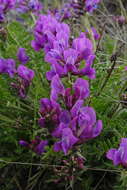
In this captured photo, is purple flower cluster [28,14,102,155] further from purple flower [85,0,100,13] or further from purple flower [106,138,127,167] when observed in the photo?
purple flower [85,0,100,13]

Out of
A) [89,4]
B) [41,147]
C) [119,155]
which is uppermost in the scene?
[89,4]

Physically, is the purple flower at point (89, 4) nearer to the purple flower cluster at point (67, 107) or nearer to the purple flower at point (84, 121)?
the purple flower cluster at point (67, 107)

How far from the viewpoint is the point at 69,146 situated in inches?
41.4

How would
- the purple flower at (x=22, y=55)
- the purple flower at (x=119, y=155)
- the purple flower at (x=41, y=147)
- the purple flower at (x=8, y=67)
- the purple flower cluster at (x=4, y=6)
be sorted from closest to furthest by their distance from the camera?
the purple flower at (x=119, y=155) → the purple flower at (x=41, y=147) → the purple flower at (x=8, y=67) → the purple flower at (x=22, y=55) → the purple flower cluster at (x=4, y=6)

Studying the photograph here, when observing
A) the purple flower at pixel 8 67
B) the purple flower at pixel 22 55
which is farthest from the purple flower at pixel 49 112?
the purple flower at pixel 22 55

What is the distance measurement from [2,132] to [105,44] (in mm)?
1672

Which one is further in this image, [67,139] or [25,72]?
[25,72]

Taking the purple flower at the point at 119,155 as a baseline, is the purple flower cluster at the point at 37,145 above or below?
below

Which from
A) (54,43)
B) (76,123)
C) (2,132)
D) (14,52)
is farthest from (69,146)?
(14,52)

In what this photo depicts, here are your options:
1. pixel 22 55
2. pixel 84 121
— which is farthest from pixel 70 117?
pixel 22 55

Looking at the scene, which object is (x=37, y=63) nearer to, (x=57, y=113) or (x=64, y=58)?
(x=64, y=58)

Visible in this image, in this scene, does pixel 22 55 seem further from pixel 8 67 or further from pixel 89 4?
pixel 89 4

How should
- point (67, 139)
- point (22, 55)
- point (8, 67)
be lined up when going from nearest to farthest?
point (67, 139), point (8, 67), point (22, 55)

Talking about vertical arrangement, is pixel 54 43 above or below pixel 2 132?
above
